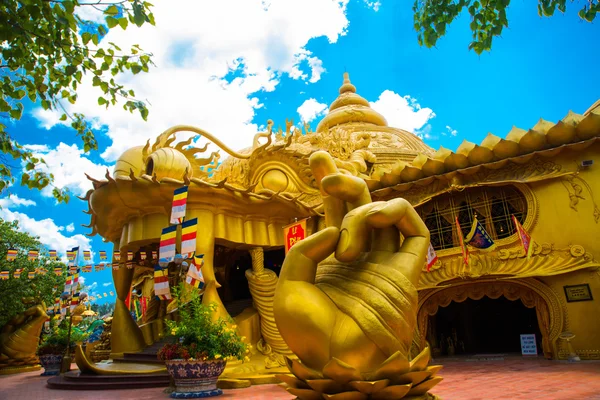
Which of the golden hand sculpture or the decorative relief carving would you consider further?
the decorative relief carving

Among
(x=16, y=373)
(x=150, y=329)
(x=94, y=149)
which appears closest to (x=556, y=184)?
(x=94, y=149)

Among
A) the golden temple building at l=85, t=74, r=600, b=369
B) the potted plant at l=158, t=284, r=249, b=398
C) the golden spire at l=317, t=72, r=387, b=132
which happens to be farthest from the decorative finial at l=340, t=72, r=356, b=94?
the potted plant at l=158, t=284, r=249, b=398

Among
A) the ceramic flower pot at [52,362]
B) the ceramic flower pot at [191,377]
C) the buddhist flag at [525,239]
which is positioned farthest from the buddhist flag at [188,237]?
the ceramic flower pot at [52,362]

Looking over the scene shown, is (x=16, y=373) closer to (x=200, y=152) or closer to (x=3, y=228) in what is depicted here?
(x=3, y=228)

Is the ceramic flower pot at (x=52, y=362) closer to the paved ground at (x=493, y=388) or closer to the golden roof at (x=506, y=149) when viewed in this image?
the paved ground at (x=493, y=388)

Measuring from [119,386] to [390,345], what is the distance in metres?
6.24

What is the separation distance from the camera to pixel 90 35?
466 cm

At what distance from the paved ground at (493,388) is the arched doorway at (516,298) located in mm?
737

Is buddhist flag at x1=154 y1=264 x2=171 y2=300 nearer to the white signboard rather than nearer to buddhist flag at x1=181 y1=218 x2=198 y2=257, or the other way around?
buddhist flag at x1=181 y1=218 x2=198 y2=257

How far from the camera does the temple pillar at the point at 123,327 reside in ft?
31.4

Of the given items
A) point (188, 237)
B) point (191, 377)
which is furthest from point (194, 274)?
point (191, 377)

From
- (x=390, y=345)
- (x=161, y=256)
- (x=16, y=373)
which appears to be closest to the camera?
(x=390, y=345)

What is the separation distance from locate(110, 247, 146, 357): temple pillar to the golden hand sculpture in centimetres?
721

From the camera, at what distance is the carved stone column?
343 inches
